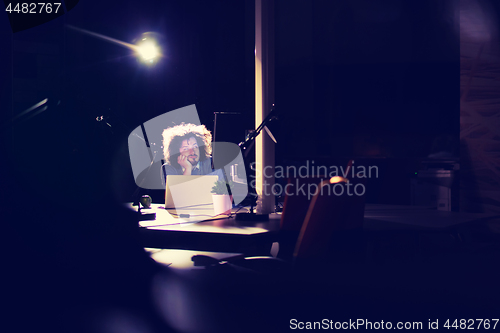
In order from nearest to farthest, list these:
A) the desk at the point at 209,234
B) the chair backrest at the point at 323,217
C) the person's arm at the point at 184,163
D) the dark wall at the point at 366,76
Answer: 1. the chair backrest at the point at 323,217
2. the desk at the point at 209,234
3. the person's arm at the point at 184,163
4. the dark wall at the point at 366,76

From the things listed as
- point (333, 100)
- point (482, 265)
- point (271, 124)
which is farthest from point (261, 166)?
point (333, 100)

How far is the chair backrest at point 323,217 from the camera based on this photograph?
4.58 ft

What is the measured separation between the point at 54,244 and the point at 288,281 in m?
0.76

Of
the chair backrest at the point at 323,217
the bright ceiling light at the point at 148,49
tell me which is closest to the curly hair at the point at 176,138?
the bright ceiling light at the point at 148,49

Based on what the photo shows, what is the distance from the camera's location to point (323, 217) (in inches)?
56.2

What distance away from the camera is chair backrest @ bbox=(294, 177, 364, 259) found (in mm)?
1396

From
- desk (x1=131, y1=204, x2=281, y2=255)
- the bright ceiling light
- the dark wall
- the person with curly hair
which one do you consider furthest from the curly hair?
the dark wall

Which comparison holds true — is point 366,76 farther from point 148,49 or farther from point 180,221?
point 180,221

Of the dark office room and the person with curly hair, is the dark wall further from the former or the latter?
the person with curly hair

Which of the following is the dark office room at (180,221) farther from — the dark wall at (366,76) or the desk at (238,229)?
the dark wall at (366,76)

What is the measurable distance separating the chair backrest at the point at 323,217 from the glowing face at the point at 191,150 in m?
1.83

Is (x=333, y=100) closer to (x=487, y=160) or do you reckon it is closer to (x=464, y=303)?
(x=487, y=160)

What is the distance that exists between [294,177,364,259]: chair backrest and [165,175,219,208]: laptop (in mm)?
1004

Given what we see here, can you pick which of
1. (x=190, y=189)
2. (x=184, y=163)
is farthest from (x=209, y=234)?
(x=184, y=163)
